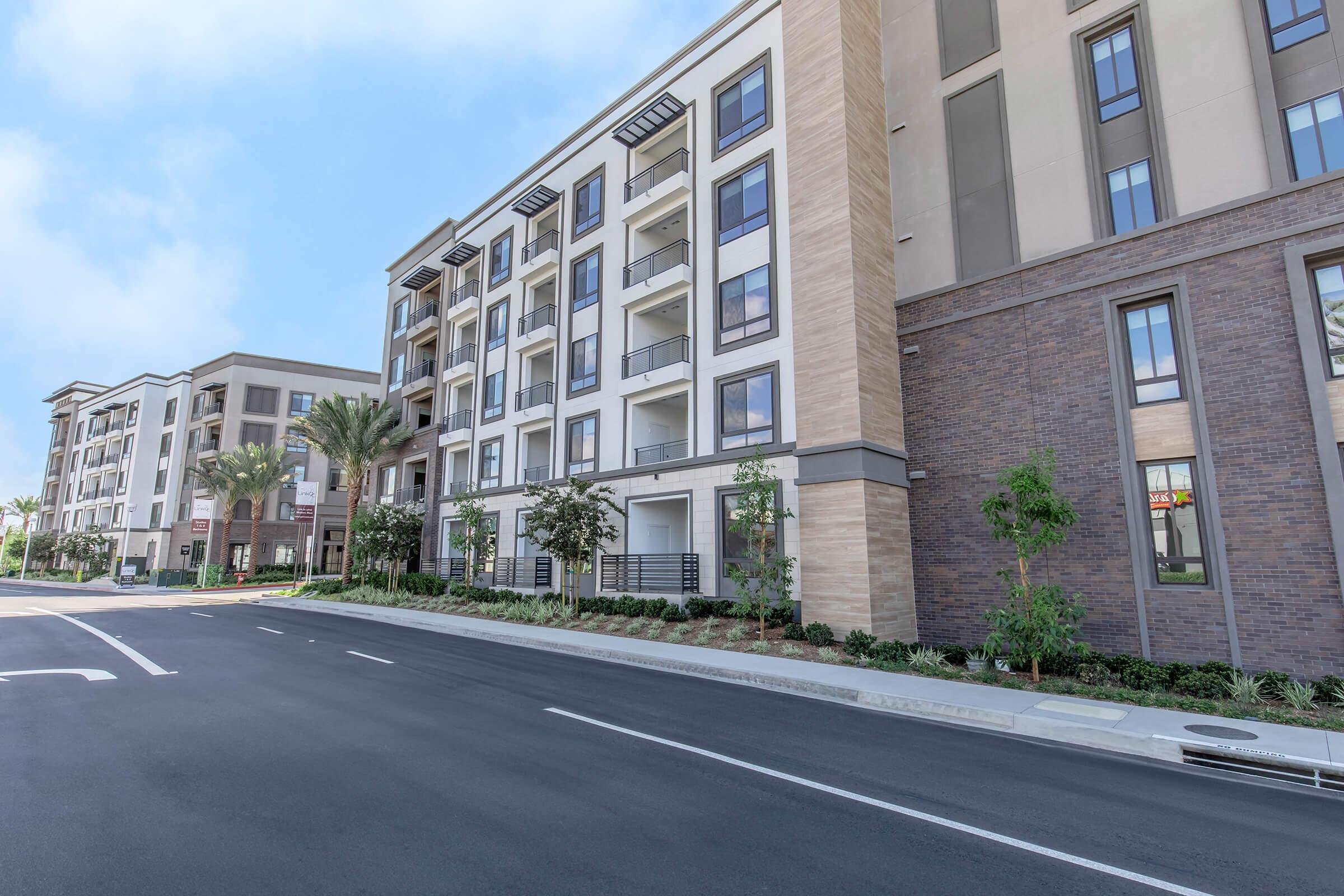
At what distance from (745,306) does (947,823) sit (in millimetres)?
15605

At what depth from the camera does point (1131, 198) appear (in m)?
13.5

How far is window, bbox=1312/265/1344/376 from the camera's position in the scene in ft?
35.7

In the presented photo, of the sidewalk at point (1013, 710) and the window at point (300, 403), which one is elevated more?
the window at point (300, 403)

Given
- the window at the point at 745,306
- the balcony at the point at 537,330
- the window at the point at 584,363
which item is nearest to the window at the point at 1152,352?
the window at the point at 745,306

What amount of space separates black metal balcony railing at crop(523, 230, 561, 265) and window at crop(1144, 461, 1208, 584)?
916 inches

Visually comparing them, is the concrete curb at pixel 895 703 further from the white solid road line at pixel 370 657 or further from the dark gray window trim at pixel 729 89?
the dark gray window trim at pixel 729 89

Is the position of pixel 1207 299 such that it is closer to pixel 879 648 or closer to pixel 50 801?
pixel 879 648

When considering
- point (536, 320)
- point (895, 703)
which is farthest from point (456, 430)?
point (895, 703)

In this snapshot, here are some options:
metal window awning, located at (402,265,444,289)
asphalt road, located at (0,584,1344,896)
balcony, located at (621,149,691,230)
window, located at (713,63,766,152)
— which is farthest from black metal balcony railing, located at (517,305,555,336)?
asphalt road, located at (0,584,1344,896)

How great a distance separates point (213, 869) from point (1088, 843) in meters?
6.04

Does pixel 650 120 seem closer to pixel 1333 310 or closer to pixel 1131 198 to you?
pixel 1131 198

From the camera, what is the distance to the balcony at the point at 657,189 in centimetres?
2120

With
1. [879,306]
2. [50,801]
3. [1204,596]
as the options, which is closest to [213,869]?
[50,801]

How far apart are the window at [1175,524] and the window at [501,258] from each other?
25.6 metres
